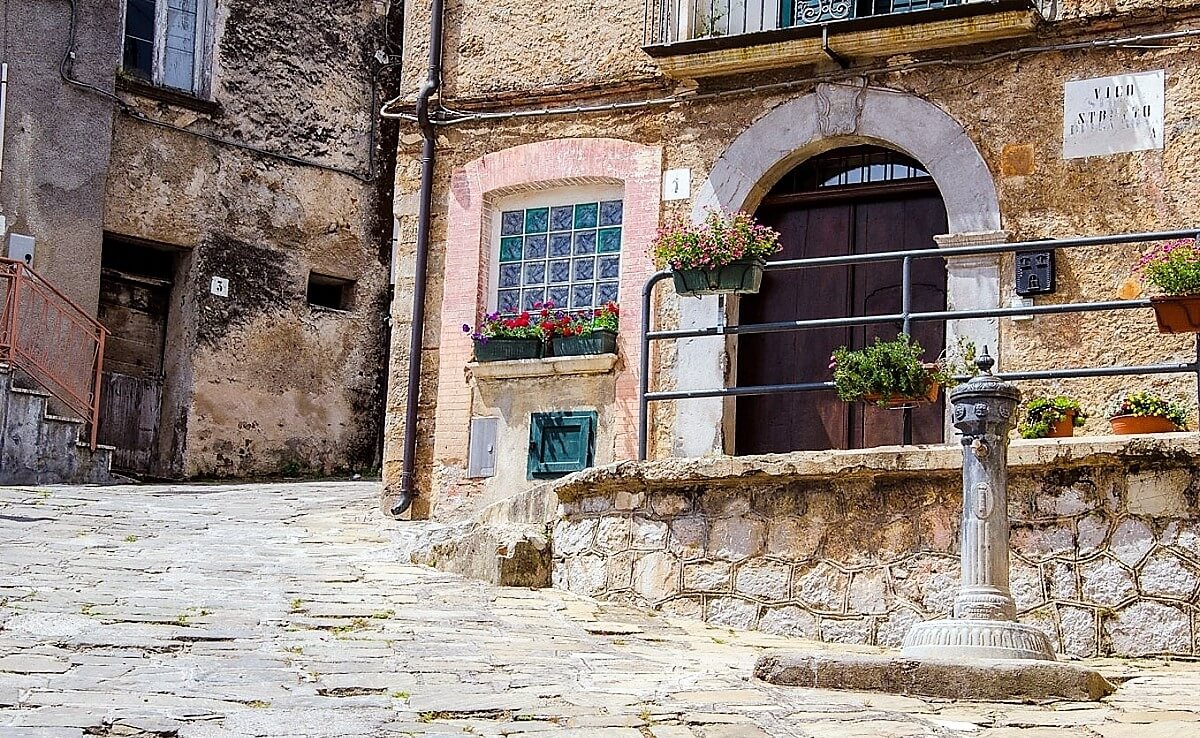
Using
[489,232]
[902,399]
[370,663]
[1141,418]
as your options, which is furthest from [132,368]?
[370,663]

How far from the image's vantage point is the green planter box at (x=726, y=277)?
10.3m

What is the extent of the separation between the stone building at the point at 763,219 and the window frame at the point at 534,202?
0.02 meters

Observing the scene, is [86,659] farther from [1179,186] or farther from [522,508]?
[1179,186]

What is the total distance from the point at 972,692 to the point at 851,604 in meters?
2.31

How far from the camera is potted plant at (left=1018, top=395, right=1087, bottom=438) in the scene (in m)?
9.70

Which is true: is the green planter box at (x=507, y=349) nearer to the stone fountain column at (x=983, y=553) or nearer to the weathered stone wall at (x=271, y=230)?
the stone fountain column at (x=983, y=553)

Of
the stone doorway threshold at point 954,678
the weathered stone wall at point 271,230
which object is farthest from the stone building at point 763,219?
the weathered stone wall at point 271,230

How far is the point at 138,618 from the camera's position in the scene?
7453mm

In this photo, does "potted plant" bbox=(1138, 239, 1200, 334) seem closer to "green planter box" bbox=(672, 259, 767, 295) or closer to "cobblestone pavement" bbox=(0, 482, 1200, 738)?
"cobblestone pavement" bbox=(0, 482, 1200, 738)

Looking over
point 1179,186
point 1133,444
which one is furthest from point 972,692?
point 1179,186

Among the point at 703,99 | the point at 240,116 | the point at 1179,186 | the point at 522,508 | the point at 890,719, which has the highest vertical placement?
the point at 240,116

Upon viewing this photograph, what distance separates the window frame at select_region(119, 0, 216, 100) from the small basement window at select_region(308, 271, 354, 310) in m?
2.48

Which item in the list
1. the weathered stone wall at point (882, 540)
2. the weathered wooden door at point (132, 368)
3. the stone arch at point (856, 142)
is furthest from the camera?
the weathered wooden door at point (132, 368)

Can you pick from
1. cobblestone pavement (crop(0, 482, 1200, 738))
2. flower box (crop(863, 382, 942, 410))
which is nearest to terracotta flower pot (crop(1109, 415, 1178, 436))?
flower box (crop(863, 382, 942, 410))
